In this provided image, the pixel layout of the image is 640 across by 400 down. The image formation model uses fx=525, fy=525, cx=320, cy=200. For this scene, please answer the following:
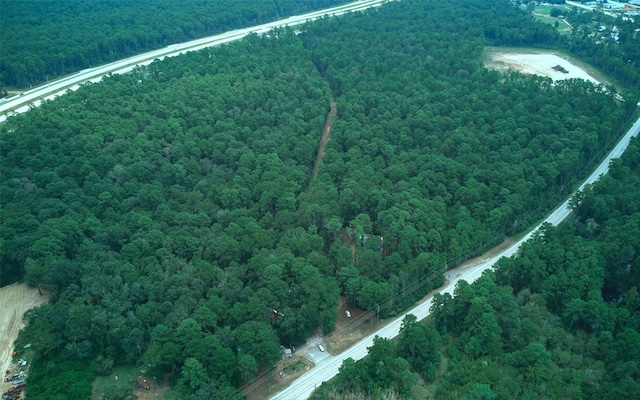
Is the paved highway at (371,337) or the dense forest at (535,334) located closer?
the dense forest at (535,334)

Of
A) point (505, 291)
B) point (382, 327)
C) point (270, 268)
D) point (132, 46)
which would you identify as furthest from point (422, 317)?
point (132, 46)

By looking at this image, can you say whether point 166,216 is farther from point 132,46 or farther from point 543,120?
point 132,46

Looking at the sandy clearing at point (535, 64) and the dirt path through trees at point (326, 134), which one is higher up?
the dirt path through trees at point (326, 134)

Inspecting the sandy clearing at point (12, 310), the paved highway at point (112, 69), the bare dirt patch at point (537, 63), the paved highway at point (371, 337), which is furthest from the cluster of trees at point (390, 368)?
the bare dirt patch at point (537, 63)

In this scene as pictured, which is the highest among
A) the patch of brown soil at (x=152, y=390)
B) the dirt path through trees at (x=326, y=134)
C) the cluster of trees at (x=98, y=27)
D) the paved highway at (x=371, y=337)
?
the cluster of trees at (x=98, y=27)

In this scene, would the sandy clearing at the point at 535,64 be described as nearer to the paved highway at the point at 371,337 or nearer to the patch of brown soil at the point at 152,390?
the paved highway at the point at 371,337
